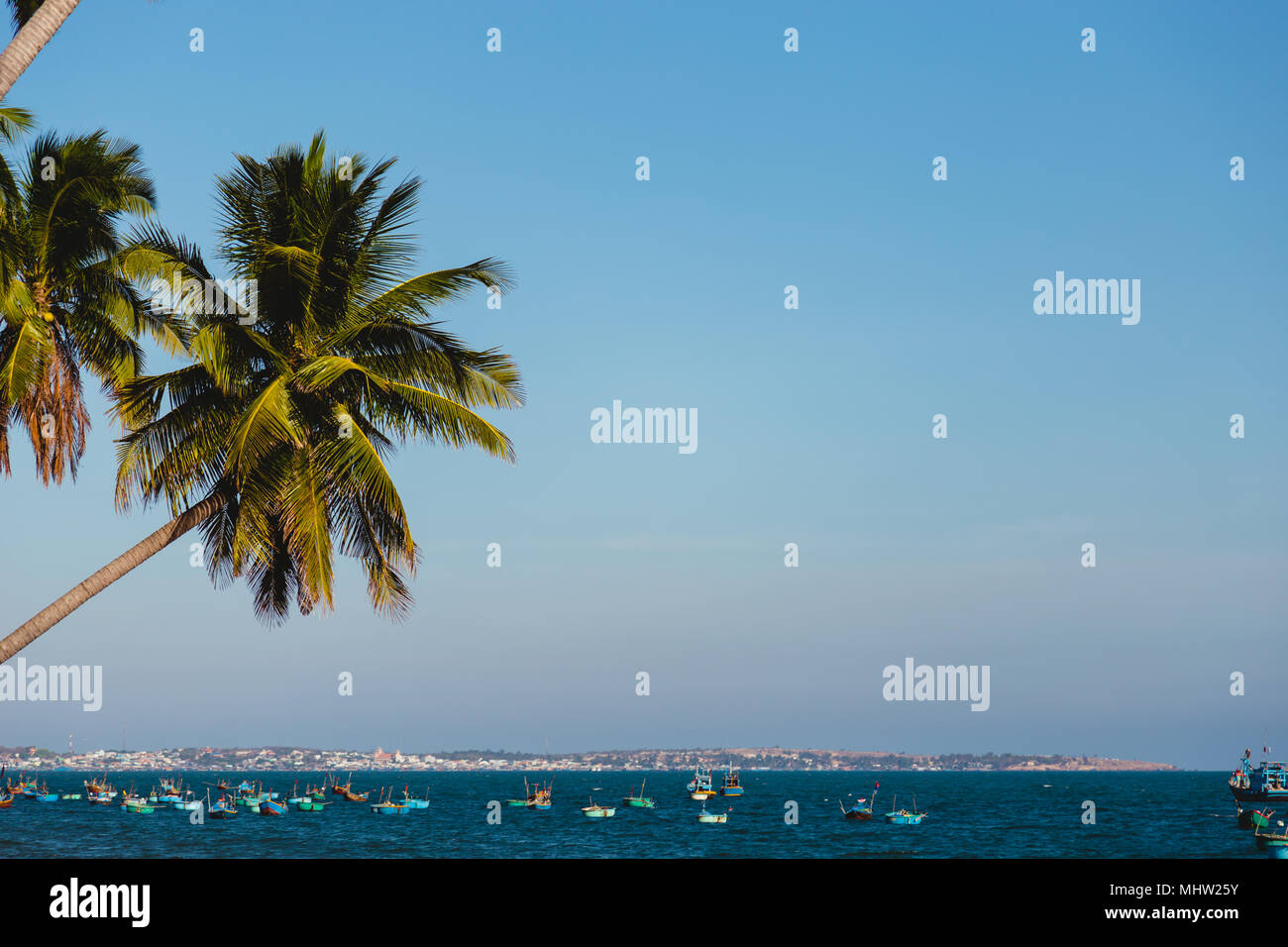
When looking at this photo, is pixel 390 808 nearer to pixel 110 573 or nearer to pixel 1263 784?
pixel 1263 784

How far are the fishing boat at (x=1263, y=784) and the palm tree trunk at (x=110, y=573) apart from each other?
10270 cm

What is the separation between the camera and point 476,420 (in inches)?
736

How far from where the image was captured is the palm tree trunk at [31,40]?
13102mm

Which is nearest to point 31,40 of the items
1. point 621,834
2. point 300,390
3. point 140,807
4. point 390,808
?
point 300,390

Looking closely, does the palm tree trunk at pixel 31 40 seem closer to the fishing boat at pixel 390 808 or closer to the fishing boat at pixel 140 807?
the fishing boat at pixel 390 808

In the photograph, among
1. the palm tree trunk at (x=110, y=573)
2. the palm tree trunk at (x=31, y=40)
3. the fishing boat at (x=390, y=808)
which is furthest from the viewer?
the fishing boat at (x=390, y=808)

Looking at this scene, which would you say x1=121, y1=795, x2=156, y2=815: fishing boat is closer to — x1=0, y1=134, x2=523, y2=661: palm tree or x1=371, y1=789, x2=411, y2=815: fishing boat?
x1=371, y1=789, x2=411, y2=815: fishing boat

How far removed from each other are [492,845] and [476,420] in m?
70.6

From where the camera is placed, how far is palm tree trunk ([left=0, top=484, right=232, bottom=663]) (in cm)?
1563

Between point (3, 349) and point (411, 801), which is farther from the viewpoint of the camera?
point (411, 801)

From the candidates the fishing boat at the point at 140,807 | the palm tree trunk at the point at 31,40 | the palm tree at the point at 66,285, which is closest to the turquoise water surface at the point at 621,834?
the fishing boat at the point at 140,807

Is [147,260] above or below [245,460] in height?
above

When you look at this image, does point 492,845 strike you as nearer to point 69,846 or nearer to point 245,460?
point 69,846
